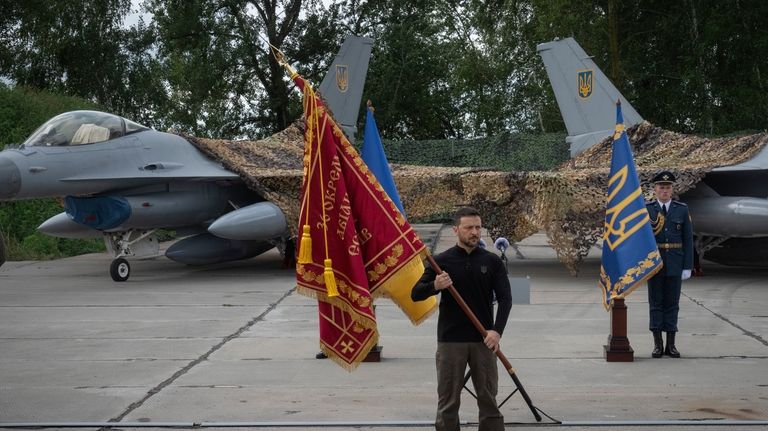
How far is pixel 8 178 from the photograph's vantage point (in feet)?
40.4

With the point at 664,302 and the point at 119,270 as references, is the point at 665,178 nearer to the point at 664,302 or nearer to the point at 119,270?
the point at 664,302

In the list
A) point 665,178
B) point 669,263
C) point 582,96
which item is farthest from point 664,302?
point 582,96

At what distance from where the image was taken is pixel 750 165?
45.9ft

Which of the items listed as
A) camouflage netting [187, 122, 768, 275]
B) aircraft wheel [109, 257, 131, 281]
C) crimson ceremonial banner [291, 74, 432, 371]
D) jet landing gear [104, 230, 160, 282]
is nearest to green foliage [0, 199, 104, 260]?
jet landing gear [104, 230, 160, 282]

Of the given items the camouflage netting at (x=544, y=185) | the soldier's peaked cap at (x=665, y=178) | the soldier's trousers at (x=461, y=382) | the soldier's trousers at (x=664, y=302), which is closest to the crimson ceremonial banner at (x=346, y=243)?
the soldier's trousers at (x=461, y=382)

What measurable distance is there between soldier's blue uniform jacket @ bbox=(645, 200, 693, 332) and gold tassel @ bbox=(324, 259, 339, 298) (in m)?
3.69

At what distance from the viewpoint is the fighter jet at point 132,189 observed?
12.9m

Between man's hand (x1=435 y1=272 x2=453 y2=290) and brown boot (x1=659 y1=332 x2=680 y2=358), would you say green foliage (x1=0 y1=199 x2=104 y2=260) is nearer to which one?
brown boot (x1=659 y1=332 x2=680 y2=358)

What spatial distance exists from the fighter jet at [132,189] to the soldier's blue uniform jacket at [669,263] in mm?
7440

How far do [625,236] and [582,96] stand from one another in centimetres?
1002

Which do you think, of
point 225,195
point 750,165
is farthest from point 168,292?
point 750,165

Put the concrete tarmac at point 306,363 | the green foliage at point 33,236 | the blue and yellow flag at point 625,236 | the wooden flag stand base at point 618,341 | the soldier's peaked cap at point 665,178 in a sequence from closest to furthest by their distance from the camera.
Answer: the concrete tarmac at point 306,363 → the wooden flag stand base at point 618,341 → the blue and yellow flag at point 625,236 → the soldier's peaked cap at point 665,178 → the green foliage at point 33,236

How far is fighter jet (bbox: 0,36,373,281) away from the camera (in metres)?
12.9

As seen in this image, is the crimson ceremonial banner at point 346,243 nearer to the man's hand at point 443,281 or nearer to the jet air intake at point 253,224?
the man's hand at point 443,281
